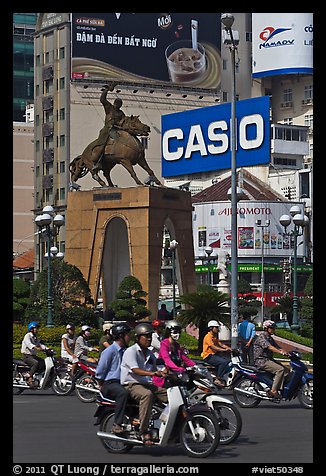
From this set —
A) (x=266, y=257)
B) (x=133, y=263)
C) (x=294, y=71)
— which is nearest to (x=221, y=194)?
(x=266, y=257)

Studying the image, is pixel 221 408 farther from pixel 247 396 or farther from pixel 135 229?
pixel 135 229

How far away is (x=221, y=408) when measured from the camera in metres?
15.1

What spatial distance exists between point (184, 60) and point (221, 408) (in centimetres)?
9029

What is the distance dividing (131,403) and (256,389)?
22.8 feet

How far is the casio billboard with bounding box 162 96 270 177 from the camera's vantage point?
288 ft

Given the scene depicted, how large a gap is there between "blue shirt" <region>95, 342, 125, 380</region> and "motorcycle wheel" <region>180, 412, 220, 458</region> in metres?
1.12

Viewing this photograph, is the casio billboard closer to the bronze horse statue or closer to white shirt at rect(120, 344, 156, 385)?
the bronze horse statue

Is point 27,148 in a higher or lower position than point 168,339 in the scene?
higher

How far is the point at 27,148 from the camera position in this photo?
108125mm

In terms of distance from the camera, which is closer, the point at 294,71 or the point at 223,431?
the point at 223,431

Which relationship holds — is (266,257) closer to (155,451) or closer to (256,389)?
(256,389)

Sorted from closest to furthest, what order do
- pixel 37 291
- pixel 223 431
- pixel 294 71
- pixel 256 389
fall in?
pixel 223 431 < pixel 256 389 < pixel 37 291 < pixel 294 71

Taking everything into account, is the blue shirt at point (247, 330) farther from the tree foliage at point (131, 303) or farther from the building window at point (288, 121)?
the building window at point (288, 121)

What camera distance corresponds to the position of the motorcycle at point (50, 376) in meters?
24.2
